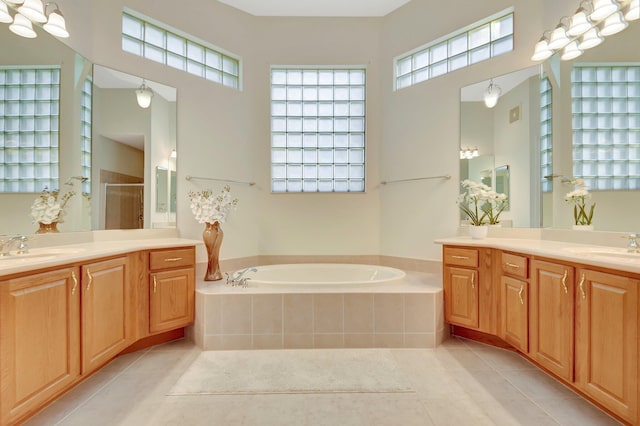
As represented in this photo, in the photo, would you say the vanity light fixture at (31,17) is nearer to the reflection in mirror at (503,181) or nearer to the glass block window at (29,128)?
the glass block window at (29,128)

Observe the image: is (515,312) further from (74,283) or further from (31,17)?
(31,17)

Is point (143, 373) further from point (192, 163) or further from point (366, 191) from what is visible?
point (366, 191)

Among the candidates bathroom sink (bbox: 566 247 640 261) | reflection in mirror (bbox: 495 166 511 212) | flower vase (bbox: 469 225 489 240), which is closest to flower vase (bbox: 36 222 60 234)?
flower vase (bbox: 469 225 489 240)

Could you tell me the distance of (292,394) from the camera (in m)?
1.93

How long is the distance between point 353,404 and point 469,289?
4.31 feet

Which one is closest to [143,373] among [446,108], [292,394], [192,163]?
[292,394]

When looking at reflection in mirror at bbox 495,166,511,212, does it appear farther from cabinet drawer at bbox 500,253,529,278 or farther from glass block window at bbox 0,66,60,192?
glass block window at bbox 0,66,60,192

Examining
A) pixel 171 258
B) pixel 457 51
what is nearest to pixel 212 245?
pixel 171 258

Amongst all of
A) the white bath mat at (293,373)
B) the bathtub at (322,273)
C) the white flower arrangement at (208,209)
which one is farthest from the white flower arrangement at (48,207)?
the bathtub at (322,273)

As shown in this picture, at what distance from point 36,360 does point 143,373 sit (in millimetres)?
758

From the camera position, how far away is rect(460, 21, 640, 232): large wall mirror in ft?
6.84

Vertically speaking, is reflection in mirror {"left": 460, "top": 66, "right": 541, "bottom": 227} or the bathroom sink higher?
reflection in mirror {"left": 460, "top": 66, "right": 541, "bottom": 227}

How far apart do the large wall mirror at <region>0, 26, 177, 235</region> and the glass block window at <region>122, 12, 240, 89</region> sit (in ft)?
1.07

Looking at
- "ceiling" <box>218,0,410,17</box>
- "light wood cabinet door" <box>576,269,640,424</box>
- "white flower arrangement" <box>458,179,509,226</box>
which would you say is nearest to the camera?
"light wood cabinet door" <box>576,269,640,424</box>
